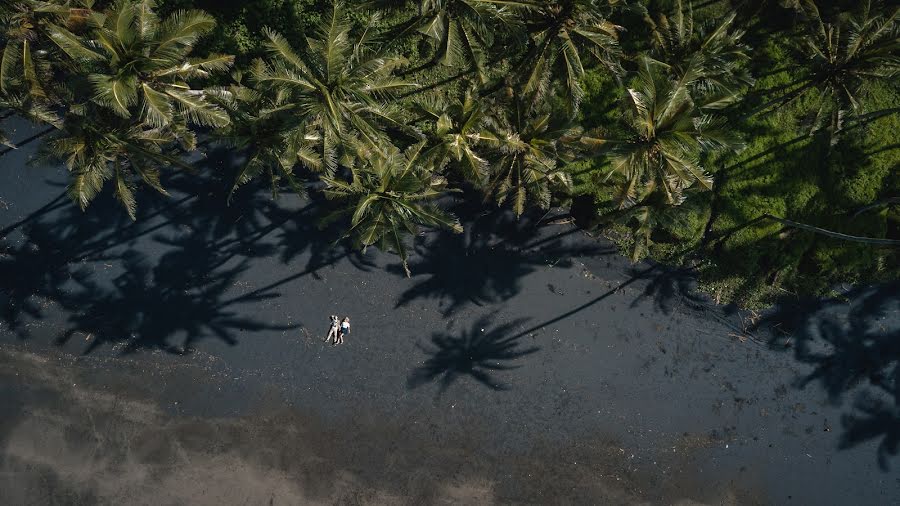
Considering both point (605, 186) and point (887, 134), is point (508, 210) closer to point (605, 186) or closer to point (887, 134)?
point (605, 186)

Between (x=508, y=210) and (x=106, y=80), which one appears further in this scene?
(x=508, y=210)

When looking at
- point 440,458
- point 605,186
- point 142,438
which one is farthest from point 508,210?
point 142,438

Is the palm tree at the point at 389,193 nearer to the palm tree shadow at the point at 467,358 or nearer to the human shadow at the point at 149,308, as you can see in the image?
the palm tree shadow at the point at 467,358

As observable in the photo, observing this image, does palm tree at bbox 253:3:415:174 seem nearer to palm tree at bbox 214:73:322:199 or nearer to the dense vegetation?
the dense vegetation

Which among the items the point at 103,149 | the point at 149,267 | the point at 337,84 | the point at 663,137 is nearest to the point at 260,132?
the point at 337,84

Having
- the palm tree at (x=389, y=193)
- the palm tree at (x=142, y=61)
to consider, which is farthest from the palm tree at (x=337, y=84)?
the palm tree at (x=142, y=61)

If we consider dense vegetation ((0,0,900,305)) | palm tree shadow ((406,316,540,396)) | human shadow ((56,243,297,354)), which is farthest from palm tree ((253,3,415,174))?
human shadow ((56,243,297,354))
